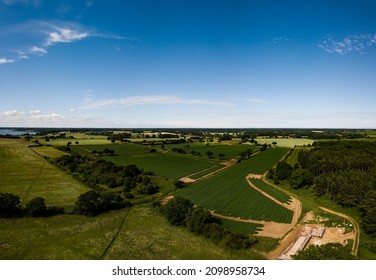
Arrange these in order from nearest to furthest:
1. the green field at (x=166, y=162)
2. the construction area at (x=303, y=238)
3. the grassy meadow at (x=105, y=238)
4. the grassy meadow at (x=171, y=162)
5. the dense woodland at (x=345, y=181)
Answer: the grassy meadow at (x=105, y=238) → the construction area at (x=303, y=238) → the dense woodland at (x=345, y=181) → the grassy meadow at (x=171, y=162) → the green field at (x=166, y=162)

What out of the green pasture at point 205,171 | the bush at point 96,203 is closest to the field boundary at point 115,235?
the bush at point 96,203

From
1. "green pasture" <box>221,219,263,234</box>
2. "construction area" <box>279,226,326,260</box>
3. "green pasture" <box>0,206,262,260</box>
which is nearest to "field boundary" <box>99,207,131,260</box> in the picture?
"green pasture" <box>0,206,262,260</box>

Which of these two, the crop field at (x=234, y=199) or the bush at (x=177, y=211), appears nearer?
the bush at (x=177, y=211)

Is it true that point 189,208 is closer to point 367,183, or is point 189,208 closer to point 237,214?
point 237,214

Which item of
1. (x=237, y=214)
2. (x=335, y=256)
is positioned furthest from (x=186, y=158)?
(x=335, y=256)

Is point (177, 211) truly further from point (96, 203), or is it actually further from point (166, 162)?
point (166, 162)

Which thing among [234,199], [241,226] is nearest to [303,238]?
[241,226]

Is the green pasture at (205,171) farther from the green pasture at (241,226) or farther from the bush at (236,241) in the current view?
the bush at (236,241)
